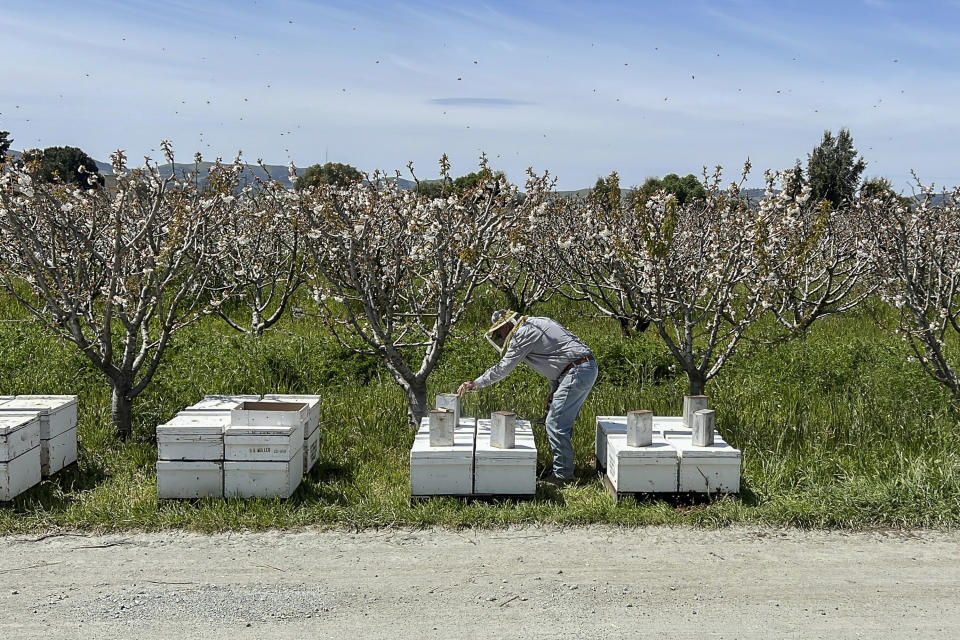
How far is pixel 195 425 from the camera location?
6.51 m

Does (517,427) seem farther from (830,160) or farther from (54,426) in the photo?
(830,160)

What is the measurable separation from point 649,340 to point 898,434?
4.24m

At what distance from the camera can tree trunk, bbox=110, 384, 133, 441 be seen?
8070 mm

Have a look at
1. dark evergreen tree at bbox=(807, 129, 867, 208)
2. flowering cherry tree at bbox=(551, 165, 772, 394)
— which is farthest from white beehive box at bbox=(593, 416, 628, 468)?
dark evergreen tree at bbox=(807, 129, 867, 208)

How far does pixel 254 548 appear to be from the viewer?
5773 mm

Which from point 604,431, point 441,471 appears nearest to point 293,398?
point 441,471

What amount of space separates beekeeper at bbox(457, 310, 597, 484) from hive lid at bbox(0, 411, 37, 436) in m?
3.65

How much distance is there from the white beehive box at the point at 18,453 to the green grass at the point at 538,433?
15 centimetres

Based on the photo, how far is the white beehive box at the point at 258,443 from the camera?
6465mm

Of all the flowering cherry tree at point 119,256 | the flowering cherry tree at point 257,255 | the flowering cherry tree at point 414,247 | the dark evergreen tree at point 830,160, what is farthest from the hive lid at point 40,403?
the dark evergreen tree at point 830,160

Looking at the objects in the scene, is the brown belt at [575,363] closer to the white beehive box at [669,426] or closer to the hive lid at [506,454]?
the white beehive box at [669,426]

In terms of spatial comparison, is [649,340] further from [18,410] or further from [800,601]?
[18,410]

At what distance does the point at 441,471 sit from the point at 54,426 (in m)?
3.33

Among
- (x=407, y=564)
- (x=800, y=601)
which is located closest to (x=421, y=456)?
(x=407, y=564)
